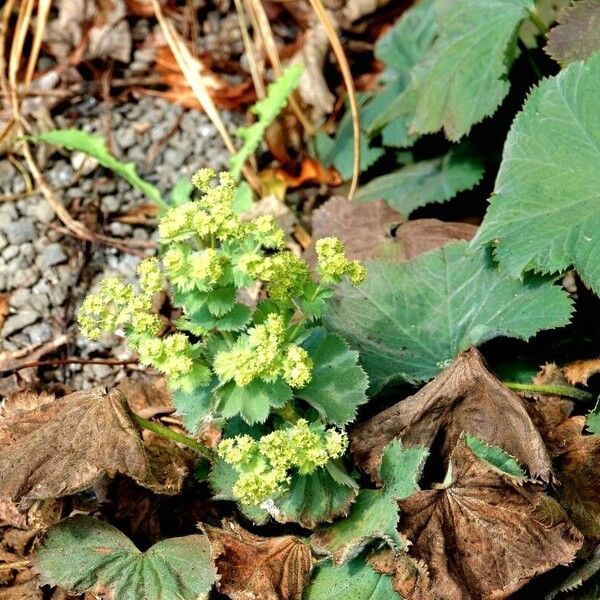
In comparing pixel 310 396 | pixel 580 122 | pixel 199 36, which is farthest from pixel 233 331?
pixel 199 36

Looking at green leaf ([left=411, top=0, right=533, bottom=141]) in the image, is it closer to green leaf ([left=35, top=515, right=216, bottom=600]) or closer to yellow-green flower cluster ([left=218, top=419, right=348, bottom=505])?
yellow-green flower cluster ([left=218, top=419, right=348, bottom=505])

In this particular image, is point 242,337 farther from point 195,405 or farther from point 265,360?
point 195,405

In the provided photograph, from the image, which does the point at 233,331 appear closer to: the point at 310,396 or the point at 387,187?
the point at 310,396

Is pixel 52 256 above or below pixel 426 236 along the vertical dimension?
below

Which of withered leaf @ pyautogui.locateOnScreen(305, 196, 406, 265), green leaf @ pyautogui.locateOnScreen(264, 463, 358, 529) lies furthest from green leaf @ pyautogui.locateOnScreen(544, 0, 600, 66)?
green leaf @ pyautogui.locateOnScreen(264, 463, 358, 529)

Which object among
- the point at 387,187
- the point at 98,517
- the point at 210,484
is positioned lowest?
the point at 98,517

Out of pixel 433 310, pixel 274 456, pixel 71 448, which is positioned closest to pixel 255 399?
pixel 274 456
